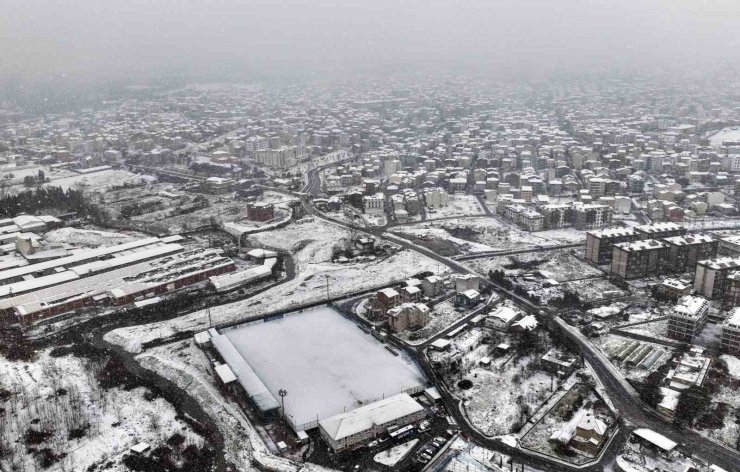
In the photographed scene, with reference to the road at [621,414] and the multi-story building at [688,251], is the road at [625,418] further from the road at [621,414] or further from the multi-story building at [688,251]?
the multi-story building at [688,251]

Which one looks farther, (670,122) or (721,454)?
(670,122)


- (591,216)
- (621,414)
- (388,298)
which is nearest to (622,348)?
(621,414)

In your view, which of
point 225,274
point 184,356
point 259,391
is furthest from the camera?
point 225,274

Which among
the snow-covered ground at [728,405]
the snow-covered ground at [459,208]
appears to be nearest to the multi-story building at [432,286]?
the snow-covered ground at [728,405]

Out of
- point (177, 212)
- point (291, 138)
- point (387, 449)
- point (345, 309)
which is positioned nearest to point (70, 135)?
point (291, 138)

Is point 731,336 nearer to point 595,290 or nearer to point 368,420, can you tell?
point 595,290

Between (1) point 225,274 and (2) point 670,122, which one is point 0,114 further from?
(2) point 670,122

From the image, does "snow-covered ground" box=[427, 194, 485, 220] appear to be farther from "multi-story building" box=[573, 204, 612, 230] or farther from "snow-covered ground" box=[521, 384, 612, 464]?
"snow-covered ground" box=[521, 384, 612, 464]
